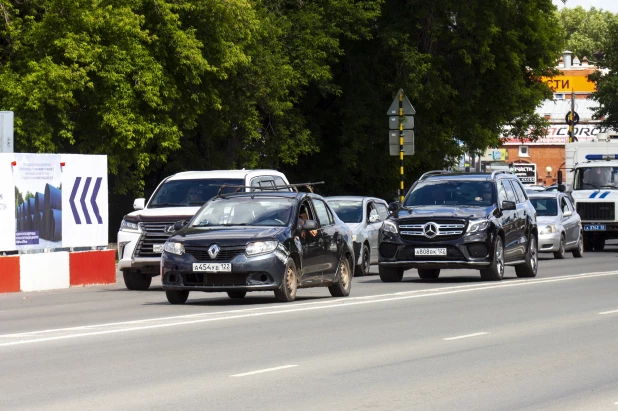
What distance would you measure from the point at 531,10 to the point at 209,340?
36.4 m

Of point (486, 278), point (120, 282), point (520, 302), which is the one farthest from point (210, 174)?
point (520, 302)

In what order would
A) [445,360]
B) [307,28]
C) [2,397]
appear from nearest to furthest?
[2,397], [445,360], [307,28]

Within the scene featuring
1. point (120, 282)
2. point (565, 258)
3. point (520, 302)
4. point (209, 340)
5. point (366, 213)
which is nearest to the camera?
point (209, 340)

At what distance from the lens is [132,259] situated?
2192cm

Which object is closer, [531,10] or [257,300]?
[257,300]

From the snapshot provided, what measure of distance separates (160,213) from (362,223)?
7099mm

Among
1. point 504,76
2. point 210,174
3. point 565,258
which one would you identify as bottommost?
point 565,258

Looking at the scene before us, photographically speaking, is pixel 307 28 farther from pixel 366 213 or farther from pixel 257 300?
pixel 257 300

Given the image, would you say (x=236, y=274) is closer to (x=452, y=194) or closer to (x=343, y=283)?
(x=343, y=283)

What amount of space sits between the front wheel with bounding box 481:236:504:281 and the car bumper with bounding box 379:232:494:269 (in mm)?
217

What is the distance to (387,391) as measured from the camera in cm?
927

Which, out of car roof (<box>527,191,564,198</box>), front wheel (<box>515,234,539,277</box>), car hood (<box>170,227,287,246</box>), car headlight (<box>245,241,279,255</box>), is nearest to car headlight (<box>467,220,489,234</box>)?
front wheel (<box>515,234,539,277</box>)

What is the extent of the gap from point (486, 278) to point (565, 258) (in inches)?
510

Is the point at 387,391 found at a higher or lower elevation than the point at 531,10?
lower
